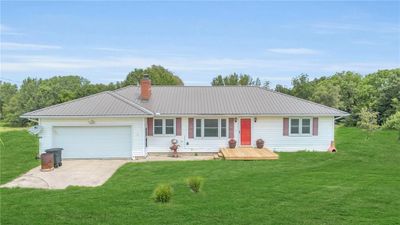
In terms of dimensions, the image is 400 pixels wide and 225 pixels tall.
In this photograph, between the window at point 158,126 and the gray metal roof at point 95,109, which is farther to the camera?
the window at point 158,126

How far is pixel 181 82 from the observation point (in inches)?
2552

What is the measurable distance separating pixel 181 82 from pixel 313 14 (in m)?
45.4

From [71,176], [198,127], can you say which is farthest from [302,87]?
[71,176]

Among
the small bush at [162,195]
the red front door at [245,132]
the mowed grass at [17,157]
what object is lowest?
the mowed grass at [17,157]

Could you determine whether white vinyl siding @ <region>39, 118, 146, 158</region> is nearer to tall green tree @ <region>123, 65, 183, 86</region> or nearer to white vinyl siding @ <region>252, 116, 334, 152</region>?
white vinyl siding @ <region>252, 116, 334, 152</region>

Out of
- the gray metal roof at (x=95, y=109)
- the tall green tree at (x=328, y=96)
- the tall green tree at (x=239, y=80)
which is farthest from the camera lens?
the tall green tree at (x=239, y=80)

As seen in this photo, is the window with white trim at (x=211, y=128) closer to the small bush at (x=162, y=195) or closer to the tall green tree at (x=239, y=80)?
the small bush at (x=162, y=195)

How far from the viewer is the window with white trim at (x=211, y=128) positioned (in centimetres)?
2250

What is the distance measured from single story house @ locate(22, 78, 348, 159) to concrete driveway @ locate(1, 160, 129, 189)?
5.43 feet

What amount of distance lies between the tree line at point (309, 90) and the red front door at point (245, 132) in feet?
51.2

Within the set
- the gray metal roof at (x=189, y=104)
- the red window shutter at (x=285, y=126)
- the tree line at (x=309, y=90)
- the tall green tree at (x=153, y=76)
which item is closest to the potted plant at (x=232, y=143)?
the gray metal roof at (x=189, y=104)

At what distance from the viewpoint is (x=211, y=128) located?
2261 cm

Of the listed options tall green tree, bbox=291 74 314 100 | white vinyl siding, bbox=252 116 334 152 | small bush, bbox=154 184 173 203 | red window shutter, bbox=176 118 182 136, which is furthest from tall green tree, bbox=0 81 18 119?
small bush, bbox=154 184 173 203

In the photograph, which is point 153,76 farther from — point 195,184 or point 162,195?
point 162,195
